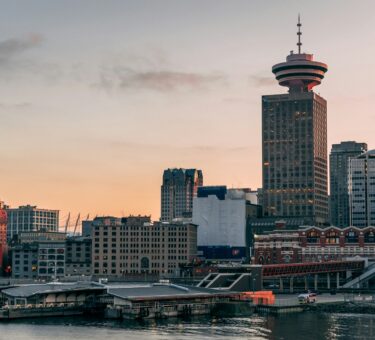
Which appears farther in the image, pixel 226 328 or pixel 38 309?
pixel 38 309

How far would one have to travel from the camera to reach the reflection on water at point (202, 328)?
525ft

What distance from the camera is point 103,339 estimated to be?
156 meters

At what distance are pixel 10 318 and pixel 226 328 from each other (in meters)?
48.0

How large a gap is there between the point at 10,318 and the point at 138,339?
44139 mm

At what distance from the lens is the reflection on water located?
160m

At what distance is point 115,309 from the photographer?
19375 cm

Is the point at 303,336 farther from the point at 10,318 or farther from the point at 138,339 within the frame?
the point at 10,318

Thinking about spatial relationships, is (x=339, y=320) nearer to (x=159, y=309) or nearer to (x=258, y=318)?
(x=258, y=318)

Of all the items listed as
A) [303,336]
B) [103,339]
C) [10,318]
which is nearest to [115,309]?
[10,318]

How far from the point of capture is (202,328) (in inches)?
6791

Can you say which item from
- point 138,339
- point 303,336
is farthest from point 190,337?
point 303,336

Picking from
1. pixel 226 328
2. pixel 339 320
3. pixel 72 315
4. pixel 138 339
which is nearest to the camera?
pixel 138 339

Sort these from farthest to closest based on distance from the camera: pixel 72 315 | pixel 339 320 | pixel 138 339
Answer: pixel 72 315 → pixel 339 320 → pixel 138 339

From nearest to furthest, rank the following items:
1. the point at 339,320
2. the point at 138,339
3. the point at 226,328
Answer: the point at 138,339, the point at 226,328, the point at 339,320
